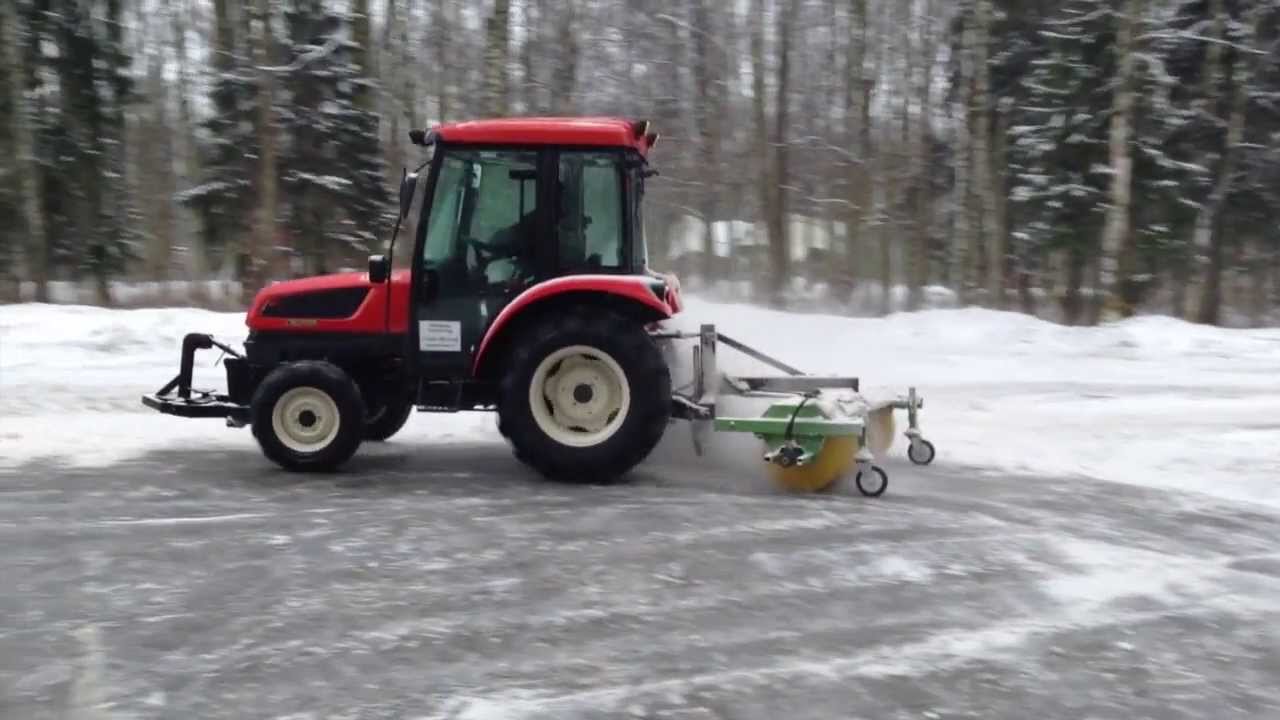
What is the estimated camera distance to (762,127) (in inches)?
1041

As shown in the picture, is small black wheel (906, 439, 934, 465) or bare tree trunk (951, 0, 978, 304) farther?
bare tree trunk (951, 0, 978, 304)

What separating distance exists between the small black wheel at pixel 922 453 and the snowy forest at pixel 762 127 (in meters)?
9.73

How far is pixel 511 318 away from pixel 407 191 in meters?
1.06

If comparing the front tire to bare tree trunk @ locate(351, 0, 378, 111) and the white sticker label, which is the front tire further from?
bare tree trunk @ locate(351, 0, 378, 111)

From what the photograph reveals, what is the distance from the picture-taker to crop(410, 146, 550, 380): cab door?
7168 millimetres

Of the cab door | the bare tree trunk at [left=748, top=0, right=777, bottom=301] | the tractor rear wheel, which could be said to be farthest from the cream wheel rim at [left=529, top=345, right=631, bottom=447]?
the bare tree trunk at [left=748, top=0, right=777, bottom=301]

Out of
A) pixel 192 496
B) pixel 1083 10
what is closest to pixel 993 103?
pixel 1083 10

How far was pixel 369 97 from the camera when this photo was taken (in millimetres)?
22031

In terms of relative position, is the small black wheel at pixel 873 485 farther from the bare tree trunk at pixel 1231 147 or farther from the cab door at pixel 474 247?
the bare tree trunk at pixel 1231 147

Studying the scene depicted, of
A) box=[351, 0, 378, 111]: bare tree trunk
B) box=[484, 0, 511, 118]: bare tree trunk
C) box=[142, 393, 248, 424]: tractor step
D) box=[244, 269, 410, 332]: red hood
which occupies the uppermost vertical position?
box=[351, 0, 378, 111]: bare tree trunk

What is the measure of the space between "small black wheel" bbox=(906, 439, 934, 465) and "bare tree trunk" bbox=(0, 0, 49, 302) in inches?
797

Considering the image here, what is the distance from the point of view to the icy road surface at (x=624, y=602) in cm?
384

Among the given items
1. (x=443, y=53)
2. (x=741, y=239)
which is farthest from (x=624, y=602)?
(x=741, y=239)

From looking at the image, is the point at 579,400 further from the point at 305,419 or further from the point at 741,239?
the point at 741,239
